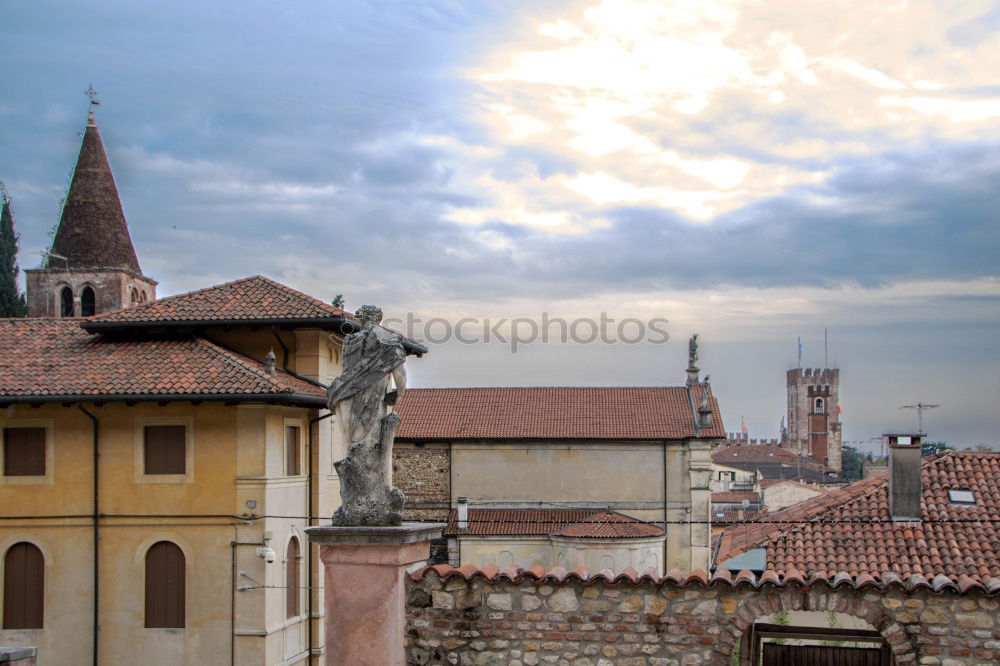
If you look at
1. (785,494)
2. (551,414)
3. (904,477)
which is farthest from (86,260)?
(785,494)

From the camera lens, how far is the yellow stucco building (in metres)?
19.7

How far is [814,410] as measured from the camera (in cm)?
12988

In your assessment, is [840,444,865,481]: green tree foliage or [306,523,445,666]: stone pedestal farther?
[840,444,865,481]: green tree foliage

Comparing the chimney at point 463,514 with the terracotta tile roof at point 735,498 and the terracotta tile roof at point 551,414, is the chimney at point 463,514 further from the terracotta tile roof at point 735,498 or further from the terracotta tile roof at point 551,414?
the terracotta tile roof at point 735,498

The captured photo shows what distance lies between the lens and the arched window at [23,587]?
20.0 m

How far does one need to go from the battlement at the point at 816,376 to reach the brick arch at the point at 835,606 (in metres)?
127

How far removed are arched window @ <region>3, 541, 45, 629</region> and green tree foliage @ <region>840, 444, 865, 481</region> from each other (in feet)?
350

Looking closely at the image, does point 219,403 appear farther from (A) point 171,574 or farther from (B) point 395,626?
(B) point 395,626

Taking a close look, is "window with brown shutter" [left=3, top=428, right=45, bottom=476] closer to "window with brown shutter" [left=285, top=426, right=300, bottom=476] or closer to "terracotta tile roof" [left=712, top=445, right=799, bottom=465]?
"window with brown shutter" [left=285, top=426, right=300, bottom=476]

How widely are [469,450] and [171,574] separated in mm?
21321

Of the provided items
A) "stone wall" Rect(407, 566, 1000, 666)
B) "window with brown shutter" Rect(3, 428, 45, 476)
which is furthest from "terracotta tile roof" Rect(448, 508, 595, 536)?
"stone wall" Rect(407, 566, 1000, 666)

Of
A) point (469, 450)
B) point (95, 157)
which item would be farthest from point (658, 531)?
point (95, 157)

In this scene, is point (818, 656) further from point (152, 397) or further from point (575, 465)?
point (575, 465)

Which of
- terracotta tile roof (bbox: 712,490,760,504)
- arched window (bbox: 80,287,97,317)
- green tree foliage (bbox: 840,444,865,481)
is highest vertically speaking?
arched window (bbox: 80,287,97,317)
